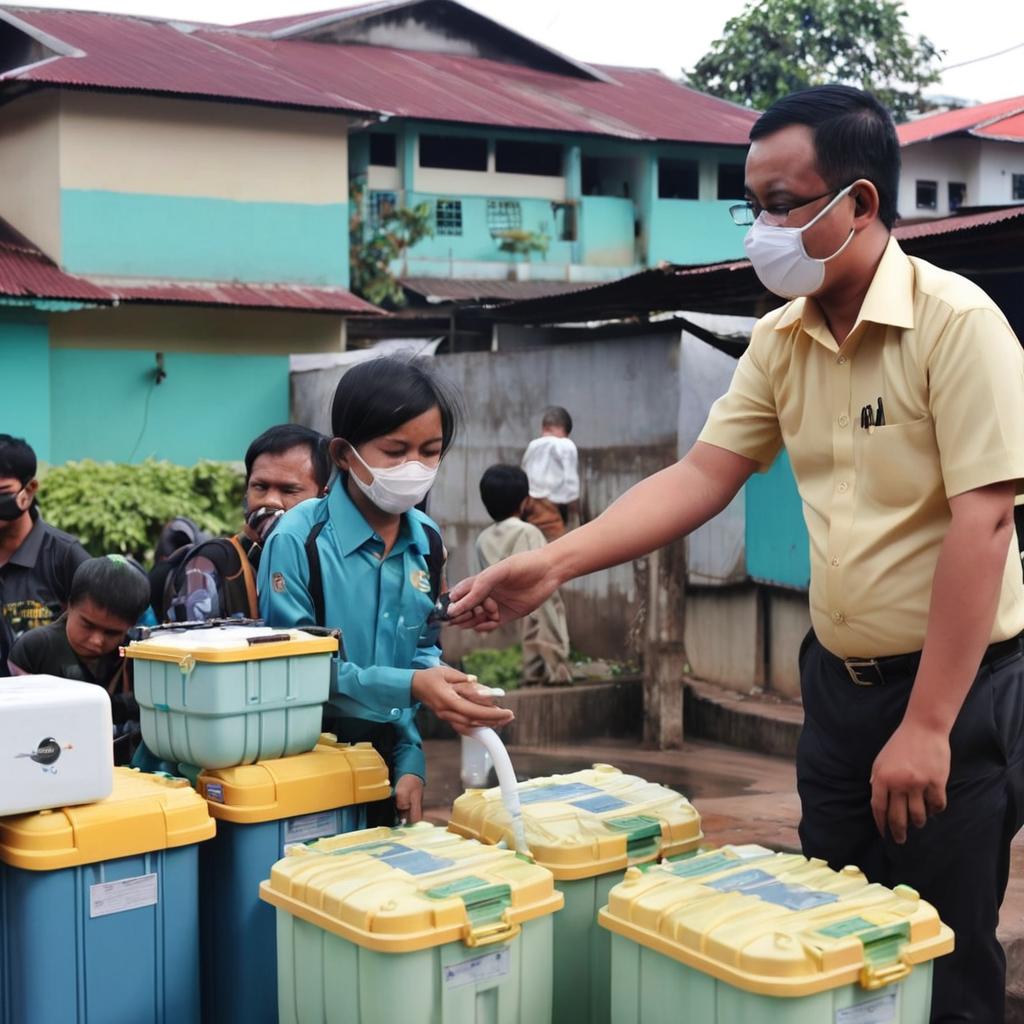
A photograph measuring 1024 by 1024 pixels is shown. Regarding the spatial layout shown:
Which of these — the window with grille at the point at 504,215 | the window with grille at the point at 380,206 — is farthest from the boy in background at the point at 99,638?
the window with grille at the point at 504,215

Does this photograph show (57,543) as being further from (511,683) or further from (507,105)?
(507,105)

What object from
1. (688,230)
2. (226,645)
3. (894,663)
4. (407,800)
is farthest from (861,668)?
(688,230)

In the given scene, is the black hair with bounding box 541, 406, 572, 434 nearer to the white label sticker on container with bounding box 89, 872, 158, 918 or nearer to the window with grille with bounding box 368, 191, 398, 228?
the white label sticker on container with bounding box 89, 872, 158, 918

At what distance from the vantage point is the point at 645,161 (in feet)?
69.3

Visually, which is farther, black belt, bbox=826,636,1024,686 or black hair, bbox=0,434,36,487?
black hair, bbox=0,434,36,487

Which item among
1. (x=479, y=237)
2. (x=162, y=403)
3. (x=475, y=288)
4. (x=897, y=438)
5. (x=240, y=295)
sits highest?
(x=479, y=237)

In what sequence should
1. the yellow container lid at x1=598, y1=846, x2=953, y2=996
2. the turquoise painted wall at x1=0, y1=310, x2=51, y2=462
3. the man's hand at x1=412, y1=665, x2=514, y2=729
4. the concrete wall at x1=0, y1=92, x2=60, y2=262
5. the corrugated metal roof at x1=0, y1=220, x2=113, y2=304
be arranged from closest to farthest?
1. the yellow container lid at x1=598, y1=846, x2=953, y2=996
2. the man's hand at x1=412, y1=665, x2=514, y2=729
3. the corrugated metal roof at x1=0, y1=220, x2=113, y2=304
4. the turquoise painted wall at x1=0, y1=310, x2=51, y2=462
5. the concrete wall at x1=0, y1=92, x2=60, y2=262

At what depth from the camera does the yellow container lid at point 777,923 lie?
2.13 m

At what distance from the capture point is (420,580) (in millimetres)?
3295

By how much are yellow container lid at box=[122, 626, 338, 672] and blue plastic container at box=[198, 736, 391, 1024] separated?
246 millimetres

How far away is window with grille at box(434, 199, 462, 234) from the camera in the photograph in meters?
20.0

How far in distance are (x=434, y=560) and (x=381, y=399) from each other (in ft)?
1.53

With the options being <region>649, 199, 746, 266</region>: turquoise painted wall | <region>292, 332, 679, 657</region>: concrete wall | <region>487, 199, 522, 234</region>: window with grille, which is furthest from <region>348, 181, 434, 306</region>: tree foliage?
<region>292, 332, 679, 657</region>: concrete wall

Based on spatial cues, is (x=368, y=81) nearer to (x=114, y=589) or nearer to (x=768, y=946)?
(x=114, y=589)
